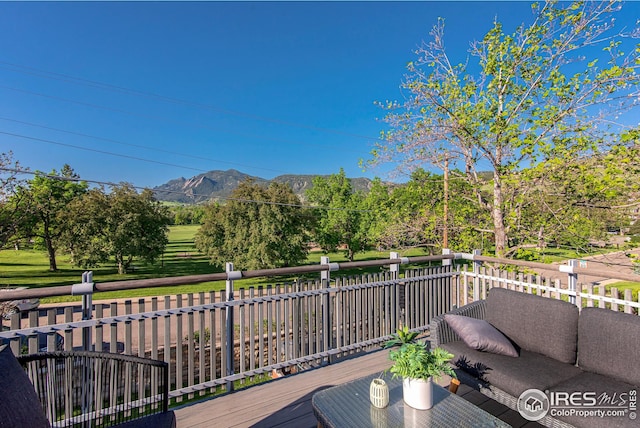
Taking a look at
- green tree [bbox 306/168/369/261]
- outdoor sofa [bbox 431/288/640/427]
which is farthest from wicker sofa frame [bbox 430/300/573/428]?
green tree [bbox 306/168/369/261]

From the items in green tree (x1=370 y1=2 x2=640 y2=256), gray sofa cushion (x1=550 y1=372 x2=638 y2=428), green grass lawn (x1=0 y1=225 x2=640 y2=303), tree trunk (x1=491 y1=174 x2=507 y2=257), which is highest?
green tree (x1=370 y1=2 x2=640 y2=256)

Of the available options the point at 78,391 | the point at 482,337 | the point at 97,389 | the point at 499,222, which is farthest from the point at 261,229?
the point at 482,337

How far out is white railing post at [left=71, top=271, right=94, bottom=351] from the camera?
1.96 metres

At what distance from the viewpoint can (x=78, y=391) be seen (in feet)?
6.91

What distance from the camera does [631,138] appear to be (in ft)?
15.3

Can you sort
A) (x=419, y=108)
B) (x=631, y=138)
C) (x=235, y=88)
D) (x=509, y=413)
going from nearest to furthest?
(x=509, y=413), (x=631, y=138), (x=419, y=108), (x=235, y=88)

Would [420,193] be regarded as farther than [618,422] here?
Yes

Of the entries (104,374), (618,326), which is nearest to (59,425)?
(104,374)

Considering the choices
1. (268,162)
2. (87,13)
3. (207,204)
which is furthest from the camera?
(268,162)

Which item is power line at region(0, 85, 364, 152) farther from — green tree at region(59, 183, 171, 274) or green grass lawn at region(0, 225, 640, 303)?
green grass lawn at region(0, 225, 640, 303)

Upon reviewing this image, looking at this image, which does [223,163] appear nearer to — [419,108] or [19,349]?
[419,108]

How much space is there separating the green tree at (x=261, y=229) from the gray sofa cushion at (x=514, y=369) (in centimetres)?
1714

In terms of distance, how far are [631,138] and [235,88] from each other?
35562 millimetres

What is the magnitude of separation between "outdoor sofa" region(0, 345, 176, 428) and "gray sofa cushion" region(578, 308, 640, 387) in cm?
272
